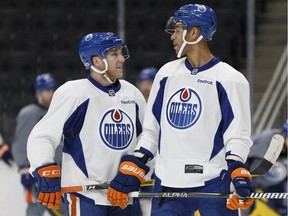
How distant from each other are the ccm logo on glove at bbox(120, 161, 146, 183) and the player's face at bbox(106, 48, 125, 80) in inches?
15.3

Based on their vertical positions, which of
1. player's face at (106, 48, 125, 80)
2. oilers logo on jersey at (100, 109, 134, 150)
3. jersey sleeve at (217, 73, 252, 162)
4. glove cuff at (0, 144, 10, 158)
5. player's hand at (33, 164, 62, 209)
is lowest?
glove cuff at (0, 144, 10, 158)

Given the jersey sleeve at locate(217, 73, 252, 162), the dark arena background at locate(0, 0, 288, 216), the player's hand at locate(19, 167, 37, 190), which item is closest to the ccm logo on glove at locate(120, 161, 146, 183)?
the jersey sleeve at locate(217, 73, 252, 162)

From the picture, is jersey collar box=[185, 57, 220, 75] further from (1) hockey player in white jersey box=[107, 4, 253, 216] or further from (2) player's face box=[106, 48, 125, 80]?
(2) player's face box=[106, 48, 125, 80]

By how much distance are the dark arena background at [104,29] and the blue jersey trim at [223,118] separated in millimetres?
4289

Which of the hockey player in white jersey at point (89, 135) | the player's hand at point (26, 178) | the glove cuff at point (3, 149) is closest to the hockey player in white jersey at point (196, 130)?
the hockey player in white jersey at point (89, 135)

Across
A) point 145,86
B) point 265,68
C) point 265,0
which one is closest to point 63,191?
point 145,86

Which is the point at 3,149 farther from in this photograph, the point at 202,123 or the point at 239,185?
the point at 239,185

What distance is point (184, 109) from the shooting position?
12.2 feet

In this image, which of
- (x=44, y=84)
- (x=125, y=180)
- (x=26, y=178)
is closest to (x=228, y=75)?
(x=125, y=180)

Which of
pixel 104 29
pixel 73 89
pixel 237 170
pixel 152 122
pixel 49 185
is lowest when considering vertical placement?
pixel 104 29

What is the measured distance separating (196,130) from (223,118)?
4.4 inches

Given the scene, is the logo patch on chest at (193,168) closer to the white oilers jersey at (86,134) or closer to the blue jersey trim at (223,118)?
the blue jersey trim at (223,118)

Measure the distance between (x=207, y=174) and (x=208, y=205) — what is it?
0.11 m

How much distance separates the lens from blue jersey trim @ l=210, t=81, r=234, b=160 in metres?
3.70
